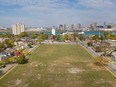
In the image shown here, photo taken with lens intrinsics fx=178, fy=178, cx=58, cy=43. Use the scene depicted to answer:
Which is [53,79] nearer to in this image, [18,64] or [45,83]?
[45,83]

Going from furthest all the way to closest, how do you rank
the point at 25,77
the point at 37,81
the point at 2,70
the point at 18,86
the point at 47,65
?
the point at 47,65, the point at 2,70, the point at 25,77, the point at 37,81, the point at 18,86

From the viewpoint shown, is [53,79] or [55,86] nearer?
[55,86]

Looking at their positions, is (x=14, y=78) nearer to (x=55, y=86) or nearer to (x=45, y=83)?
(x=45, y=83)

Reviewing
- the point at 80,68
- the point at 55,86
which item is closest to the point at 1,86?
the point at 55,86

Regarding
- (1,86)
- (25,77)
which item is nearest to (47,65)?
(25,77)

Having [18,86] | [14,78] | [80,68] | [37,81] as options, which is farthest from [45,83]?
[80,68]

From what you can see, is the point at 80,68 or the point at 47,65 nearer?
the point at 80,68

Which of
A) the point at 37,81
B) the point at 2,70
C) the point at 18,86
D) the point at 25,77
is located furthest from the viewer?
the point at 2,70

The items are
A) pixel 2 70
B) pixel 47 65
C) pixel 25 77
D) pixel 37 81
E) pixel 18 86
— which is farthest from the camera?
pixel 47 65

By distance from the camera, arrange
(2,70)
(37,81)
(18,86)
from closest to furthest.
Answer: (18,86) < (37,81) < (2,70)
